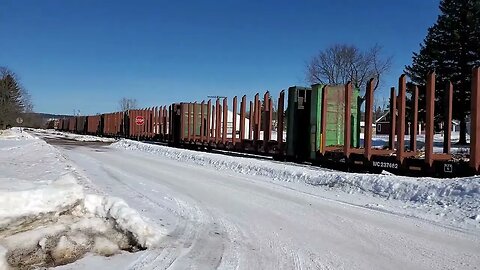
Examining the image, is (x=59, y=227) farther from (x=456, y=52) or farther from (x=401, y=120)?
(x=456, y=52)

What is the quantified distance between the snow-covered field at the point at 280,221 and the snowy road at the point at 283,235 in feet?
0.04

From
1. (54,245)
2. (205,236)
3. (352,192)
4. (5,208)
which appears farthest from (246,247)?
(352,192)

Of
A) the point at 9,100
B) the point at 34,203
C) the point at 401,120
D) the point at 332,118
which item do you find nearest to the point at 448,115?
the point at 401,120

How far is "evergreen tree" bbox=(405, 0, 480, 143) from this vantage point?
35.5 meters

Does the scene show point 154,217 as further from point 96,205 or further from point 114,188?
point 114,188

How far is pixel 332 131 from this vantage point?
16766 millimetres

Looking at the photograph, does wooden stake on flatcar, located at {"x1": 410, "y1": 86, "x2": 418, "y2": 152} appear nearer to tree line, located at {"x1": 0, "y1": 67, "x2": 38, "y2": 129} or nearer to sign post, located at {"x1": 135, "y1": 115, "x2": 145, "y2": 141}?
sign post, located at {"x1": 135, "y1": 115, "x2": 145, "y2": 141}

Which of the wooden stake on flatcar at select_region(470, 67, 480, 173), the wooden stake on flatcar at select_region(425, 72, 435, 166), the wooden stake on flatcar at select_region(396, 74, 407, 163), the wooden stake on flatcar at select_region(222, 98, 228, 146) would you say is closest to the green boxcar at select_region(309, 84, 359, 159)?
the wooden stake on flatcar at select_region(396, 74, 407, 163)

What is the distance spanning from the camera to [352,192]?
10039 millimetres

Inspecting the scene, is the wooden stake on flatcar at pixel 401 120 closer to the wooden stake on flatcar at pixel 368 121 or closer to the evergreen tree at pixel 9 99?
the wooden stake on flatcar at pixel 368 121

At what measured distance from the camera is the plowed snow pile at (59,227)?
4.61 metres

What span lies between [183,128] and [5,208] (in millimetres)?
24973

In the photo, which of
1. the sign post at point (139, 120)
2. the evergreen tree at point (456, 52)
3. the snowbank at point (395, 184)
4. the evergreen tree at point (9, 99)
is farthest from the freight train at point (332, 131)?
the evergreen tree at point (9, 99)

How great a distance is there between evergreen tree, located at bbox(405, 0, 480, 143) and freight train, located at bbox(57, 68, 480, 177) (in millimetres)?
18779
